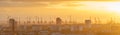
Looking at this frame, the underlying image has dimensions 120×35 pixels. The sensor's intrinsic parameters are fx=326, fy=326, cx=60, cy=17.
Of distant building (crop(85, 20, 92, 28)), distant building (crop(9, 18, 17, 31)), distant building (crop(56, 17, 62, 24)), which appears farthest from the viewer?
distant building (crop(56, 17, 62, 24))

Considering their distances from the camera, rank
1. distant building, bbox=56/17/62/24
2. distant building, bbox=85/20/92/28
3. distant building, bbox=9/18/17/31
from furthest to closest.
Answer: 1. distant building, bbox=56/17/62/24
2. distant building, bbox=85/20/92/28
3. distant building, bbox=9/18/17/31

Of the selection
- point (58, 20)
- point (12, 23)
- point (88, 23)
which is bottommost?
point (88, 23)

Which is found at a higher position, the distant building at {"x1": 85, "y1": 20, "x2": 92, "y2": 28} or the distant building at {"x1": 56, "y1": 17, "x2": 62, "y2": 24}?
the distant building at {"x1": 56, "y1": 17, "x2": 62, "y2": 24}

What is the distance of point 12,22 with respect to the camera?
5322cm

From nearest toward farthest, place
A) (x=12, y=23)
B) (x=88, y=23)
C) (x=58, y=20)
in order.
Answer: (x=12, y=23)
(x=88, y=23)
(x=58, y=20)

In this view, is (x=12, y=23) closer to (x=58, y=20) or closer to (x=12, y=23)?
(x=12, y=23)

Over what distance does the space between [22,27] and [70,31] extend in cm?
955

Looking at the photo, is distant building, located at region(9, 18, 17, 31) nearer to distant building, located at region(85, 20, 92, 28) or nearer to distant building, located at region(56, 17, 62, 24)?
distant building, located at region(56, 17, 62, 24)

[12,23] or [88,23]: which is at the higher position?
[12,23]

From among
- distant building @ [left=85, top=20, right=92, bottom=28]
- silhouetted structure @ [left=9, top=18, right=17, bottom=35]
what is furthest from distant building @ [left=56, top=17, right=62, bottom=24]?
silhouetted structure @ [left=9, top=18, right=17, bottom=35]

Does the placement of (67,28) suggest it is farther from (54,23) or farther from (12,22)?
(12,22)

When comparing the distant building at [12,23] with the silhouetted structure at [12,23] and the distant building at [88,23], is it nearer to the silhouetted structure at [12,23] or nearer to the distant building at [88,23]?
the silhouetted structure at [12,23]

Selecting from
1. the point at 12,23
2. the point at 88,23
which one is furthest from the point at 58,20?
the point at 12,23

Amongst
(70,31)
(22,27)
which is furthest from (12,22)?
(70,31)
